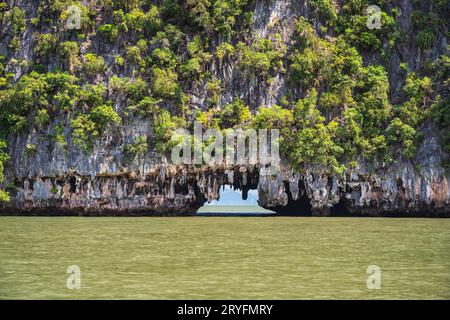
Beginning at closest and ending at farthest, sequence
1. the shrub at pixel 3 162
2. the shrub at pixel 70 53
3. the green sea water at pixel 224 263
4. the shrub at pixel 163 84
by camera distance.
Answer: the green sea water at pixel 224 263
the shrub at pixel 3 162
the shrub at pixel 163 84
the shrub at pixel 70 53

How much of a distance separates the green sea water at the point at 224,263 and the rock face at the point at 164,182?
17548 millimetres

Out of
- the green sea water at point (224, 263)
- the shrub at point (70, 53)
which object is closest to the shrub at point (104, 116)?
the shrub at point (70, 53)

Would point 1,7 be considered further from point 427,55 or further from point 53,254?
point 53,254

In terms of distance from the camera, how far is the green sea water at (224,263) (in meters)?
15.4

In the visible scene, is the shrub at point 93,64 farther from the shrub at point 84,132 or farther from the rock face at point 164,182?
the rock face at point 164,182

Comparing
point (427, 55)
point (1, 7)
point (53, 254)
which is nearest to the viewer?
point (53, 254)

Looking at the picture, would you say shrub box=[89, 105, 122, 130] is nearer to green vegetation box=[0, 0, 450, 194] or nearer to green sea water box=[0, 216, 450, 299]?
green vegetation box=[0, 0, 450, 194]

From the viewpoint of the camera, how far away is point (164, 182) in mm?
51531

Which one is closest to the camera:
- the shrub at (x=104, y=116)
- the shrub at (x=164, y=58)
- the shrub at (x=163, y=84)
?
the shrub at (x=104, y=116)

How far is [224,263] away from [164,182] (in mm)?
31575

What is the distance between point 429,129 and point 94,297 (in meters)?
40.9

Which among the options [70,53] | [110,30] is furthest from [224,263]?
[110,30]
